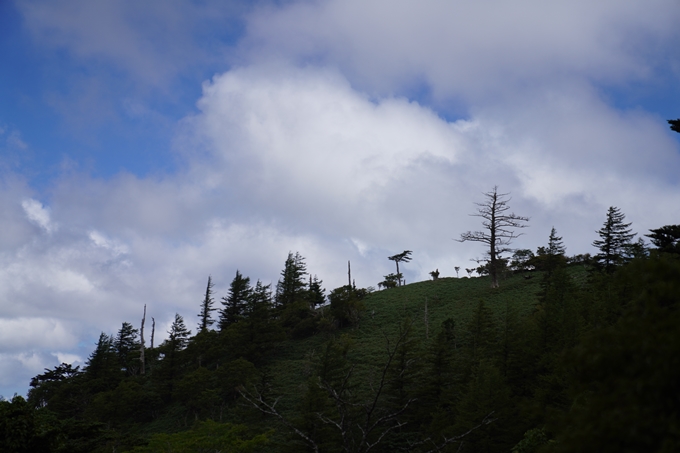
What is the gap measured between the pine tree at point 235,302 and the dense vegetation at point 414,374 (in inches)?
7.6

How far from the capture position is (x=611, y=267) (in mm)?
39125

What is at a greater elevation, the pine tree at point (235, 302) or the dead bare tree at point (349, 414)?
the pine tree at point (235, 302)

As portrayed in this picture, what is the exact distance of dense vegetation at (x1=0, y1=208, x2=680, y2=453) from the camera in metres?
5.11

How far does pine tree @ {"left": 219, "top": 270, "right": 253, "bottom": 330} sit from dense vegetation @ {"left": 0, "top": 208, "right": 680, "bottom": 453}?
193mm

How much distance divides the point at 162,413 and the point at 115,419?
4.48 meters

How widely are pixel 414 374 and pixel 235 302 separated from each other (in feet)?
120

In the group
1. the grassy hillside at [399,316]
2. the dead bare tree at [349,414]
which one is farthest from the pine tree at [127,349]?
the dead bare tree at [349,414]

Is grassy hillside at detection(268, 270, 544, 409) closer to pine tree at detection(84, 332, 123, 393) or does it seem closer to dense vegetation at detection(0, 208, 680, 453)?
dense vegetation at detection(0, 208, 680, 453)

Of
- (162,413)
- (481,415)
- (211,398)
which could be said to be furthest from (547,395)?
(162,413)

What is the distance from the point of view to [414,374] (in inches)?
1243

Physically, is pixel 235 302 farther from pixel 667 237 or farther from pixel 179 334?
pixel 667 237

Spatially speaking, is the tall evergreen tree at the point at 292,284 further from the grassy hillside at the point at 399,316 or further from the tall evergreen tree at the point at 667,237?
the tall evergreen tree at the point at 667,237

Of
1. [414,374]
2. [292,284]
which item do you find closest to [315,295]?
[292,284]

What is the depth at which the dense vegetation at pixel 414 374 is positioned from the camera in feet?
16.8
